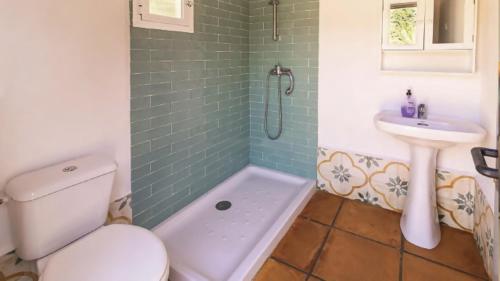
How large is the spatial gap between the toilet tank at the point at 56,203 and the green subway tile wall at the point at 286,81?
68.1 inches

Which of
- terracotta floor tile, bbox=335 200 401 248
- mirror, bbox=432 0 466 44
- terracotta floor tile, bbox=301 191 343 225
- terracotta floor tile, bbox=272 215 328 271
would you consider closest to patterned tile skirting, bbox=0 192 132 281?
terracotta floor tile, bbox=272 215 328 271

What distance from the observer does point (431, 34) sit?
202 cm

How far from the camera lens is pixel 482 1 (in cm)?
185

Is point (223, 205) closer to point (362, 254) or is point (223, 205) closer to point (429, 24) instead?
point (362, 254)

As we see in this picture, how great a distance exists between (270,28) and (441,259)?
221 cm

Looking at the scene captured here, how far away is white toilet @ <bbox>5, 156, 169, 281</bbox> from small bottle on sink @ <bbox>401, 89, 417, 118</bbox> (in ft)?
6.00

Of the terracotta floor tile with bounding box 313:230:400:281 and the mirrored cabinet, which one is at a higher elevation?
the mirrored cabinet

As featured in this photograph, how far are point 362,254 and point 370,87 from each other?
4.08 feet

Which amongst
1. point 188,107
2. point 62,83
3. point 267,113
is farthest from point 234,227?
point 62,83

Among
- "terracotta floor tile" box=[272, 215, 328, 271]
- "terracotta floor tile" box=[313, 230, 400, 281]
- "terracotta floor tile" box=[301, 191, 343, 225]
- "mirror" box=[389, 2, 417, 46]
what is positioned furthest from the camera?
"terracotta floor tile" box=[301, 191, 343, 225]

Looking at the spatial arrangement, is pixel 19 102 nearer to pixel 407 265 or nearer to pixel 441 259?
pixel 407 265

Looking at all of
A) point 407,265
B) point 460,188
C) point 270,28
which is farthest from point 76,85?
point 460,188

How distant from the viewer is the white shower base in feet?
5.73

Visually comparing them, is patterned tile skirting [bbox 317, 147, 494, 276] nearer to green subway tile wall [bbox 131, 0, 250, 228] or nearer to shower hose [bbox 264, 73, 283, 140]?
shower hose [bbox 264, 73, 283, 140]
